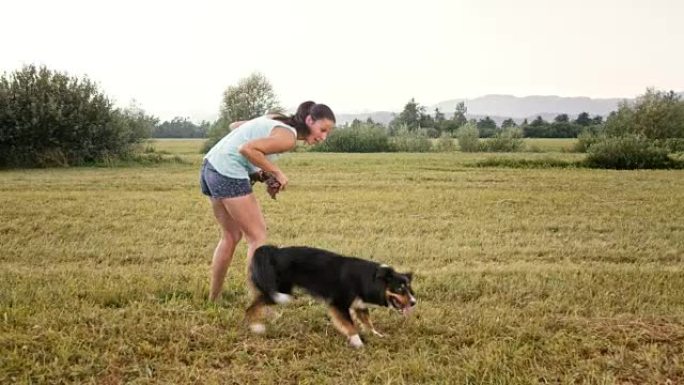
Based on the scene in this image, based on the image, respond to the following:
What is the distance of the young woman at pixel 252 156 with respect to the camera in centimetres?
483

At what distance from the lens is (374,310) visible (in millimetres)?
5641

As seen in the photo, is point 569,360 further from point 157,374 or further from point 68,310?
point 68,310

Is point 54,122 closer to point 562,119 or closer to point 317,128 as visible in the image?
point 317,128

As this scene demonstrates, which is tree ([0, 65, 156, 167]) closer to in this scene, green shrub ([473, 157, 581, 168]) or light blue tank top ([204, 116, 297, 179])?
green shrub ([473, 157, 581, 168])

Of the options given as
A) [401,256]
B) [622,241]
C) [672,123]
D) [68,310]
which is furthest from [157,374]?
[672,123]

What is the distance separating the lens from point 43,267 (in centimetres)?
739

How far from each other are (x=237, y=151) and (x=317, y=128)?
748 mm

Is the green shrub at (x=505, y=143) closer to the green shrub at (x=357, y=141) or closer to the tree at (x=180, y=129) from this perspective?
the green shrub at (x=357, y=141)

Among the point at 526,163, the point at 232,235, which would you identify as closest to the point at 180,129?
the point at 526,163

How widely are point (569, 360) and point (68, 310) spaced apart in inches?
172

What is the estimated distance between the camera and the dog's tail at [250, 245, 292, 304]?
484cm

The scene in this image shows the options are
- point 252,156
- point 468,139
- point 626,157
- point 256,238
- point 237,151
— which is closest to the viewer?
point 252,156

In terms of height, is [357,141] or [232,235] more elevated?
[232,235]

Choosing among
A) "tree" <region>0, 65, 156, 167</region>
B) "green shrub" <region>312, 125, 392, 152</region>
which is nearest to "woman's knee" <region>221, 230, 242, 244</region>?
"tree" <region>0, 65, 156, 167</region>
